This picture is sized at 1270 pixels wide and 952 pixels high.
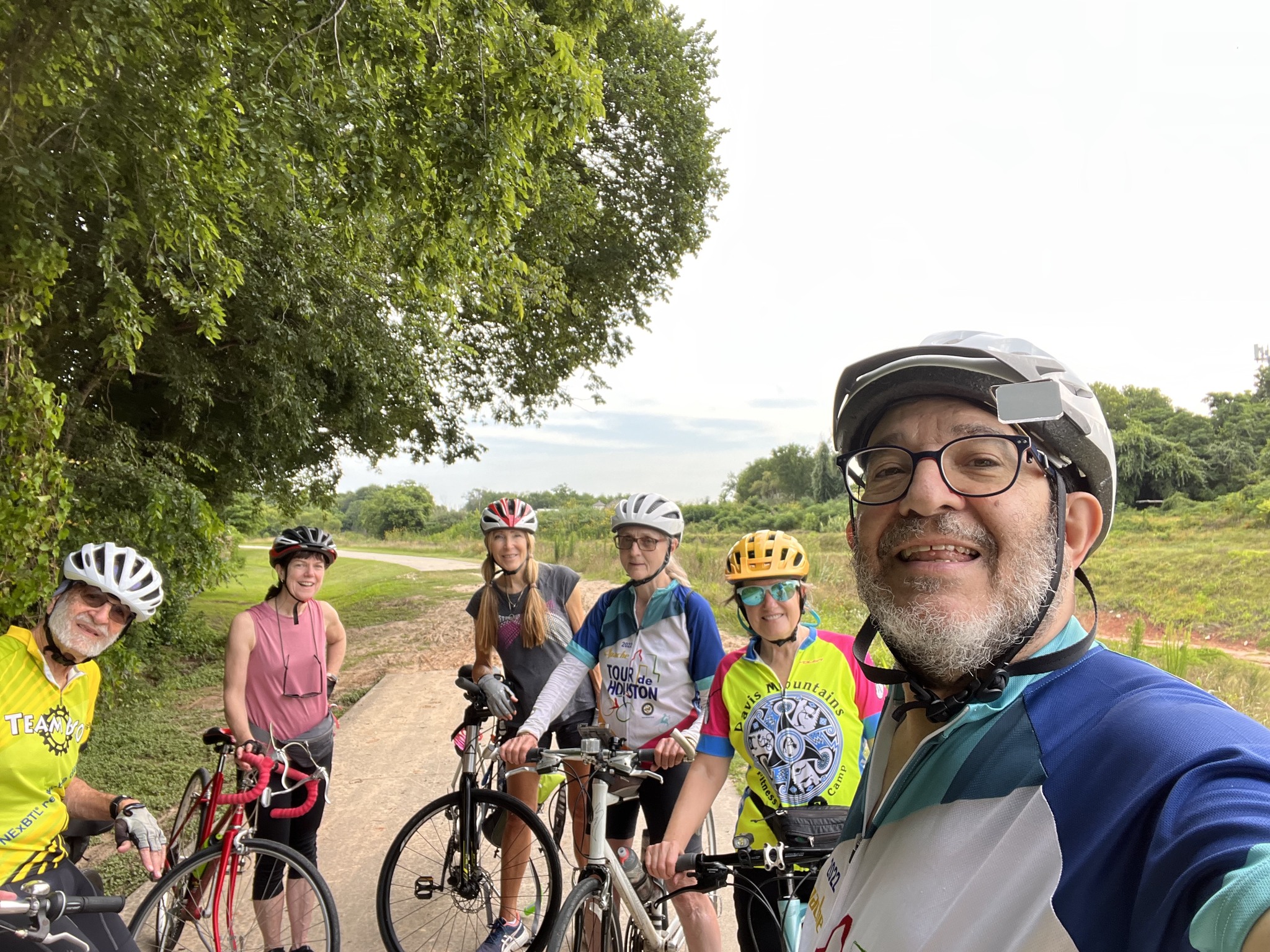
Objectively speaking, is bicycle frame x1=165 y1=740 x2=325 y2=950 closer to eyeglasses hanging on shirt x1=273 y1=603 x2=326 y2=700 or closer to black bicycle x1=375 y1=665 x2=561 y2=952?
eyeglasses hanging on shirt x1=273 y1=603 x2=326 y2=700

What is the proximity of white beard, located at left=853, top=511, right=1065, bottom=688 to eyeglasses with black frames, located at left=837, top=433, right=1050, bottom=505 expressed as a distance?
0.07 metres

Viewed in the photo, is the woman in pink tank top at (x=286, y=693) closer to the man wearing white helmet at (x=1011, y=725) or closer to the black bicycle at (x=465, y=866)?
the black bicycle at (x=465, y=866)

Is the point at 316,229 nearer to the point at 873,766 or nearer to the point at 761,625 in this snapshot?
the point at 761,625

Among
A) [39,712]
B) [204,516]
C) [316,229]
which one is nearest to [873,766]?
[39,712]

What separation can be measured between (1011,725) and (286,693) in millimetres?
4052

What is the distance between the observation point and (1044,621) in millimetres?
1309

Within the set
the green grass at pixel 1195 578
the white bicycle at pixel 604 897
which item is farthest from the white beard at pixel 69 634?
the green grass at pixel 1195 578

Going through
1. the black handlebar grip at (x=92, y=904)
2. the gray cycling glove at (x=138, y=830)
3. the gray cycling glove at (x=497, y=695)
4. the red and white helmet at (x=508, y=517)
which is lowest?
the black handlebar grip at (x=92, y=904)

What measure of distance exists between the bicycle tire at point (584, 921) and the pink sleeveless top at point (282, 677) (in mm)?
1916

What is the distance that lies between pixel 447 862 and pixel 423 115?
4.90 meters

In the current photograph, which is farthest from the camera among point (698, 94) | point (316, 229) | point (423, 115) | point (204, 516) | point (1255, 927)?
point (698, 94)

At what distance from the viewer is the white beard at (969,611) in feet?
4.17

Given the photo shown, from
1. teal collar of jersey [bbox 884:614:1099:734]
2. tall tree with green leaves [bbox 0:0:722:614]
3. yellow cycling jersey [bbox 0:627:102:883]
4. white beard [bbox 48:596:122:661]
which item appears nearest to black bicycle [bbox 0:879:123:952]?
yellow cycling jersey [bbox 0:627:102:883]

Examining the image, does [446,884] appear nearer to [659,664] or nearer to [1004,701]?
[659,664]
